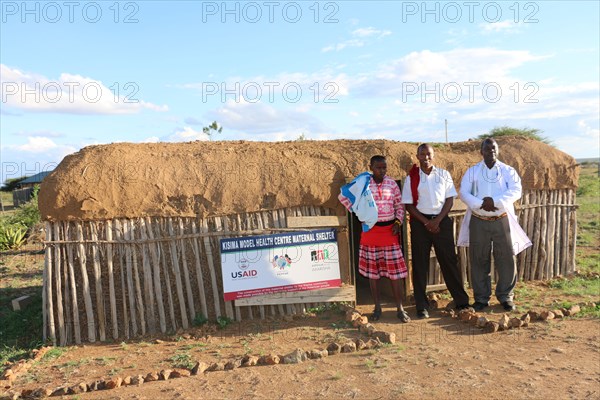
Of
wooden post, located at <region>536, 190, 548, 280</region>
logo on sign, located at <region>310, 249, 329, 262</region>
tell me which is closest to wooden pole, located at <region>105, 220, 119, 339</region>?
logo on sign, located at <region>310, 249, 329, 262</region>

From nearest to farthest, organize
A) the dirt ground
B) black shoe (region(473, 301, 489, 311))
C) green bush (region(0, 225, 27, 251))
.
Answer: the dirt ground → black shoe (region(473, 301, 489, 311)) → green bush (region(0, 225, 27, 251))

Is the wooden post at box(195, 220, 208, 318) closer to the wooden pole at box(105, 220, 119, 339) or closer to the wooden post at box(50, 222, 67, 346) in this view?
the wooden pole at box(105, 220, 119, 339)

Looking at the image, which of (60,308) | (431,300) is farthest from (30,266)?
(431,300)

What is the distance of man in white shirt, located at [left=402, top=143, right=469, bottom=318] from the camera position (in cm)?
584

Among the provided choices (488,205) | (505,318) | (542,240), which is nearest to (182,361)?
(505,318)

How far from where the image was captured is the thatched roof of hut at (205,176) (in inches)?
229

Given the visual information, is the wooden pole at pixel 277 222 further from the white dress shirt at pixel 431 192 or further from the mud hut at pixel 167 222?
the white dress shirt at pixel 431 192

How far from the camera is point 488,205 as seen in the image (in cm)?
590

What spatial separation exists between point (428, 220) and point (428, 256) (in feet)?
1.76

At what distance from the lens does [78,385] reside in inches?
170

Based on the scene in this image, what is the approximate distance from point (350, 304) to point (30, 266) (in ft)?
22.5

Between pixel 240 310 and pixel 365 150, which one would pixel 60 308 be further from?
pixel 365 150

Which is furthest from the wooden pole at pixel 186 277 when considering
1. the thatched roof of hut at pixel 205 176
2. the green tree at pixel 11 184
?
the green tree at pixel 11 184

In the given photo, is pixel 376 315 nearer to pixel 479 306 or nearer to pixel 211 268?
pixel 479 306
